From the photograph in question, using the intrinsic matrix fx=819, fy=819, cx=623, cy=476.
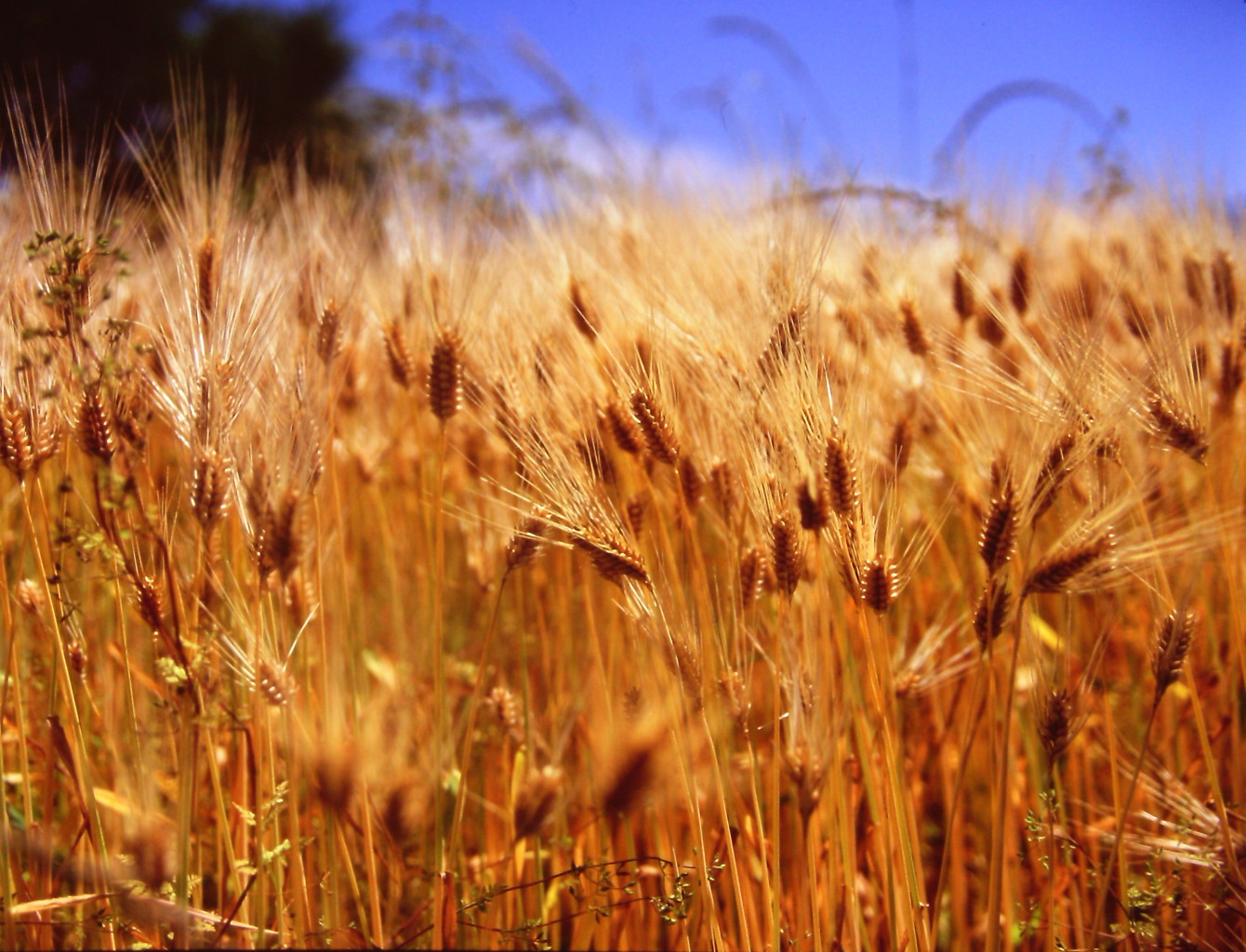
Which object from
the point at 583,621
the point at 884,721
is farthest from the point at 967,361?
the point at 583,621

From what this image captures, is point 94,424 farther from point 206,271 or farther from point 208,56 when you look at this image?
point 208,56

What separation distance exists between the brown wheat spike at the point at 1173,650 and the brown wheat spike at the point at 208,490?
1061mm

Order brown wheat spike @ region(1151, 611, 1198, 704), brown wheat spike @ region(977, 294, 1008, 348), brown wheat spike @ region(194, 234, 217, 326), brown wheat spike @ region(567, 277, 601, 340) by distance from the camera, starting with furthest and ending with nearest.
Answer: brown wheat spike @ region(977, 294, 1008, 348) → brown wheat spike @ region(567, 277, 601, 340) → brown wheat spike @ region(194, 234, 217, 326) → brown wheat spike @ region(1151, 611, 1198, 704)

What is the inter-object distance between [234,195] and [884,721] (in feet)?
4.56

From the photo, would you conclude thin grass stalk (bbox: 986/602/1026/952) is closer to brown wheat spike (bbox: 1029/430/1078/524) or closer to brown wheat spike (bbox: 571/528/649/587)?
brown wheat spike (bbox: 1029/430/1078/524)

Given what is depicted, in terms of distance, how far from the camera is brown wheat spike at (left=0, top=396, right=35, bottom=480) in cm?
90

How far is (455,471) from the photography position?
204 cm

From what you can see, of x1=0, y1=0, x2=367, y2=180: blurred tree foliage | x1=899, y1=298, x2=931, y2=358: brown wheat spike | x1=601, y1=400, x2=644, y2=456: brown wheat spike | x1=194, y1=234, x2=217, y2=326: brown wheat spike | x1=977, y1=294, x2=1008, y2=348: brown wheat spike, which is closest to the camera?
x1=601, y1=400, x2=644, y2=456: brown wheat spike

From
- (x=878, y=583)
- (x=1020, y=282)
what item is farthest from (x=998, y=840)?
(x=1020, y=282)

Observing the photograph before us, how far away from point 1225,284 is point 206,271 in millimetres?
1835

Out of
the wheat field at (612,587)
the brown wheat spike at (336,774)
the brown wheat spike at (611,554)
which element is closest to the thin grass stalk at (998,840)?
the wheat field at (612,587)

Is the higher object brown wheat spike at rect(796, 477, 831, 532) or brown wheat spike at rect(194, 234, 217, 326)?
brown wheat spike at rect(194, 234, 217, 326)

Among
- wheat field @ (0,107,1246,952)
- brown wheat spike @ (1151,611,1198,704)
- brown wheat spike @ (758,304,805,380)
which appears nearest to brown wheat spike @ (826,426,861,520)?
Result: wheat field @ (0,107,1246,952)

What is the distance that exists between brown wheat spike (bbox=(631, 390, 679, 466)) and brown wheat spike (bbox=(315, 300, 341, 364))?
1.68 feet
